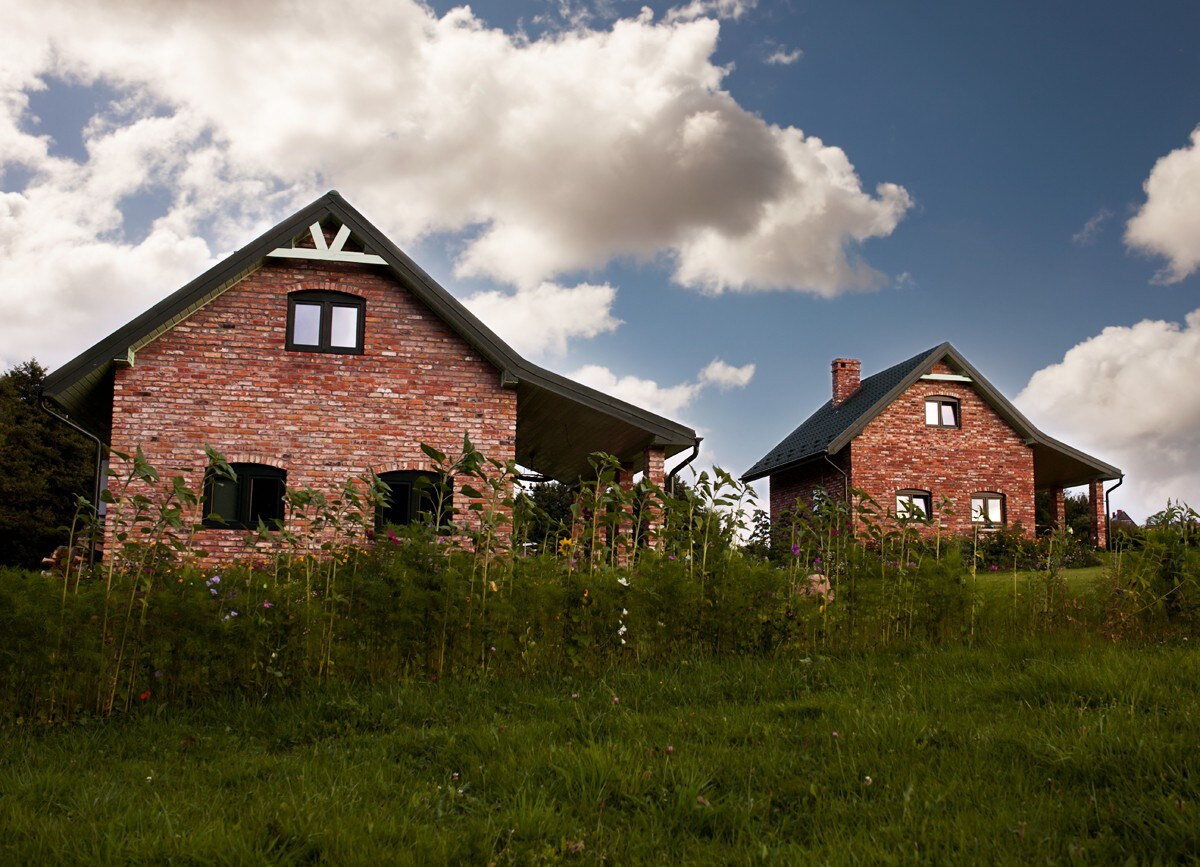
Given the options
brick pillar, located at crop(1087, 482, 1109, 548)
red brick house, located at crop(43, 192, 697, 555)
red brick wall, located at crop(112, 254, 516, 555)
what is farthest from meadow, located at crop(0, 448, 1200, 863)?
brick pillar, located at crop(1087, 482, 1109, 548)

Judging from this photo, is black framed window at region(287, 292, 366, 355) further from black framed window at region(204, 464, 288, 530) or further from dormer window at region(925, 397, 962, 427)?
dormer window at region(925, 397, 962, 427)

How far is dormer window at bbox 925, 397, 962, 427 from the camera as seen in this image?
25.4 metres

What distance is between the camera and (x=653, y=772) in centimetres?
400

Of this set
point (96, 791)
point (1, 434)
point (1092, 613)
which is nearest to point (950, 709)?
point (1092, 613)

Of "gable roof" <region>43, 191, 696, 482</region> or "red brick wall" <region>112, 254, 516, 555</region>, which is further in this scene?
"red brick wall" <region>112, 254, 516, 555</region>

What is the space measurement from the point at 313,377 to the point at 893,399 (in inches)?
637

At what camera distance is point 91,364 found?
1315 centimetres

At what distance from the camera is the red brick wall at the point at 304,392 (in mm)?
13578

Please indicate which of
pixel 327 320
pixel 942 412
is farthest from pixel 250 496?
pixel 942 412

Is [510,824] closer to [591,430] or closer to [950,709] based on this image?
[950,709]

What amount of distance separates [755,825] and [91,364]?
42.1 ft

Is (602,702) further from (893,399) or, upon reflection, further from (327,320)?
(893,399)

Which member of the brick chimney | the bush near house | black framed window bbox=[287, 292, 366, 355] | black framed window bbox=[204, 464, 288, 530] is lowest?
the bush near house

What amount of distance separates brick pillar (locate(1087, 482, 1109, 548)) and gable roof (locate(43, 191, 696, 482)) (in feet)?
56.4
